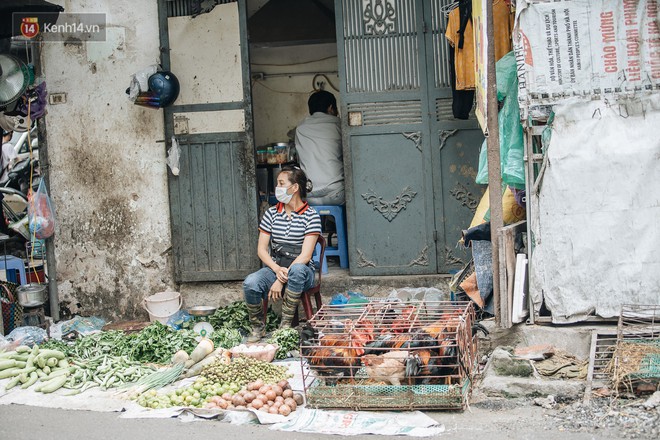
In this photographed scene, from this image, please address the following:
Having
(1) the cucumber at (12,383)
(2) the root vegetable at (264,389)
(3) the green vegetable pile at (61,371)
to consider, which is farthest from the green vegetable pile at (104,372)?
(2) the root vegetable at (264,389)

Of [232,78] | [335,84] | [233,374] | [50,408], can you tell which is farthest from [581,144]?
[335,84]

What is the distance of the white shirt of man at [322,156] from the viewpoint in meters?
9.25

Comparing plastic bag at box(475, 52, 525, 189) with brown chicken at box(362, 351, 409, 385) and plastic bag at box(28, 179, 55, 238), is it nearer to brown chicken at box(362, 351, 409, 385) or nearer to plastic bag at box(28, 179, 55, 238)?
brown chicken at box(362, 351, 409, 385)

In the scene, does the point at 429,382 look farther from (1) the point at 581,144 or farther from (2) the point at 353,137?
(2) the point at 353,137

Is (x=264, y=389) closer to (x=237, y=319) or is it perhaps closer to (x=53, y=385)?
(x=53, y=385)

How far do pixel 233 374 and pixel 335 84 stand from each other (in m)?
6.40

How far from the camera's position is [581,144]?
654cm

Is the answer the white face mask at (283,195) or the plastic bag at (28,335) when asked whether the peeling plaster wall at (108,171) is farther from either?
the white face mask at (283,195)

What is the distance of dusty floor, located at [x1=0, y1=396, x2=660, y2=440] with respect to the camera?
5.34 meters

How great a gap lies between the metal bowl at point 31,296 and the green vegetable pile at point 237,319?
177 centimetres

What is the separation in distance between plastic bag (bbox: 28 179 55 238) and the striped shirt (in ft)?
7.64

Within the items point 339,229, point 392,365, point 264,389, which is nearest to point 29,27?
point 339,229

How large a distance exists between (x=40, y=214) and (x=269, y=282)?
2541 millimetres

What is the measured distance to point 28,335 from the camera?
815 cm
